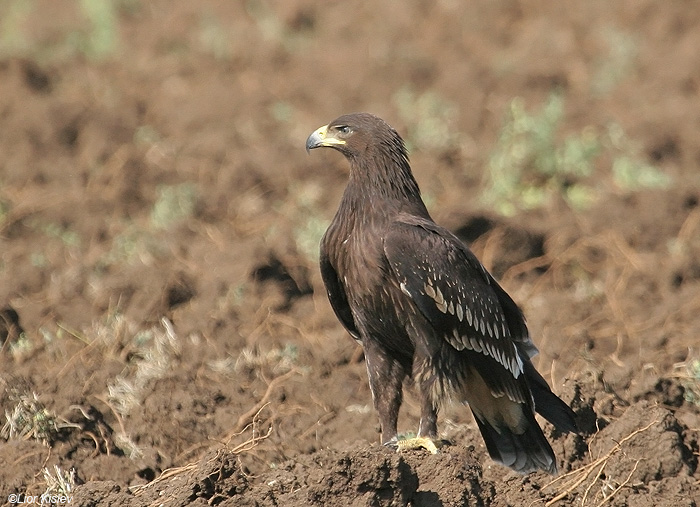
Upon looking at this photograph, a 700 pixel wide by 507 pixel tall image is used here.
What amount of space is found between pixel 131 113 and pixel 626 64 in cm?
594

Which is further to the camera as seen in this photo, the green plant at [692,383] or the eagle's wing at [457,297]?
the green plant at [692,383]

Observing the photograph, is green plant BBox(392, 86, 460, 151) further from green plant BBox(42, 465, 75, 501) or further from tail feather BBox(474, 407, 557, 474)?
green plant BBox(42, 465, 75, 501)

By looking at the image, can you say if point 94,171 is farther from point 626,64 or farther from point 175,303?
point 626,64

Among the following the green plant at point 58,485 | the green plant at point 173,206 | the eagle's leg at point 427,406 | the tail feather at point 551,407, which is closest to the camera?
the green plant at point 58,485

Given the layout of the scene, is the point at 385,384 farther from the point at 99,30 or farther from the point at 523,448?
the point at 99,30

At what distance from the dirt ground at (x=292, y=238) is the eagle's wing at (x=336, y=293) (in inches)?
24.0

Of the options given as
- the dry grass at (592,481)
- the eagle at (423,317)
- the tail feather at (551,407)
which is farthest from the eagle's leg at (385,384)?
the dry grass at (592,481)

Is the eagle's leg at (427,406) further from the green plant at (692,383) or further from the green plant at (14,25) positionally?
the green plant at (14,25)

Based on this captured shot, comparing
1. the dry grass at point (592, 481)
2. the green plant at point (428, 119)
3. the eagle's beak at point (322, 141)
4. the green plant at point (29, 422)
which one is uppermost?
the eagle's beak at point (322, 141)

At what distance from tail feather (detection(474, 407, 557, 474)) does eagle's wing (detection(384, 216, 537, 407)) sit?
0.18 m

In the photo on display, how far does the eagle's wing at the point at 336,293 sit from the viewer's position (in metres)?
6.30

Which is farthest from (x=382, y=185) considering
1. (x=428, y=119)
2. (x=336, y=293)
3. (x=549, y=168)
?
(x=428, y=119)

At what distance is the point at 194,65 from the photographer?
1397cm

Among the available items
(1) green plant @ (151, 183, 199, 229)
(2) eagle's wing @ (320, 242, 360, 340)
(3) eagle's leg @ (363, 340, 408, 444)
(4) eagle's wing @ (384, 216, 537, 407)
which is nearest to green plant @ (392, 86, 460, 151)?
(1) green plant @ (151, 183, 199, 229)
